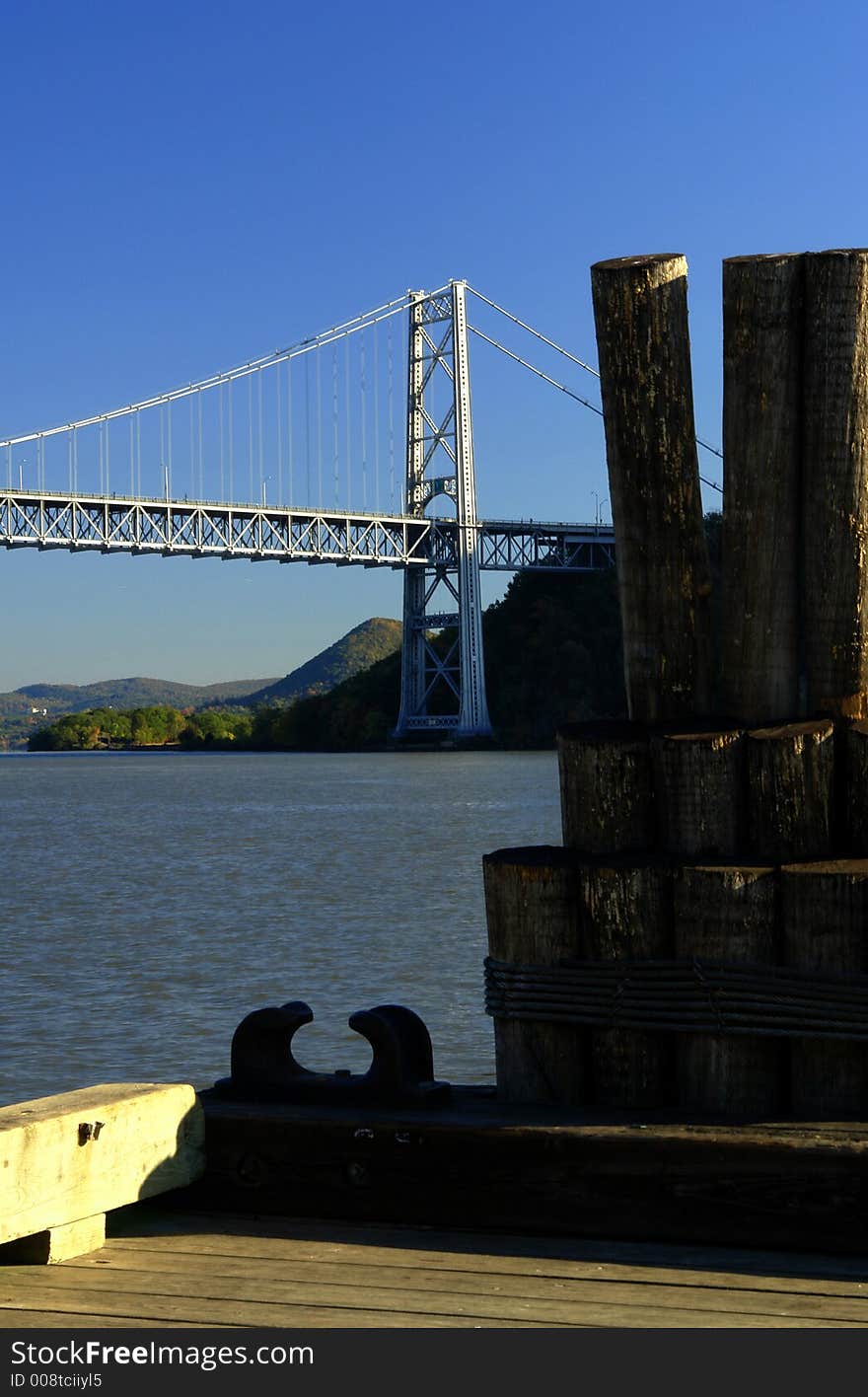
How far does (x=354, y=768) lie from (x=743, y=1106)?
7193 centimetres

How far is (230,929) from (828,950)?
45.4 ft

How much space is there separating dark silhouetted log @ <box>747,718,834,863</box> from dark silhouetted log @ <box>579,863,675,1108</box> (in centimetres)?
23

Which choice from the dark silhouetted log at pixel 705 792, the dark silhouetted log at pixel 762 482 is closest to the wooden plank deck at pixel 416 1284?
the dark silhouetted log at pixel 705 792

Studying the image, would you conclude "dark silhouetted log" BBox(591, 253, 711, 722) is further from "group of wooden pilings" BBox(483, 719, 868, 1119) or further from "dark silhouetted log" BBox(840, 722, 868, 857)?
"dark silhouetted log" BBox(840, 722, 868, 857)

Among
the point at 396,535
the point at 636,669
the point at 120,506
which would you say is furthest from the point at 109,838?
the point at 396,535

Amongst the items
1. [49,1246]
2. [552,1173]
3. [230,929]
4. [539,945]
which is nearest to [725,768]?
[539,945]

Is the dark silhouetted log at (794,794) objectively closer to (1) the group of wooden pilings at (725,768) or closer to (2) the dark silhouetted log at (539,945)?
(1) the group of wooden pilings at (725,768)

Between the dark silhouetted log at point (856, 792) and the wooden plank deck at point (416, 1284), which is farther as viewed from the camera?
the dark silhouetted log at point (856, 792)

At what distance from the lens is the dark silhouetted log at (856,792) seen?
10.6 feet

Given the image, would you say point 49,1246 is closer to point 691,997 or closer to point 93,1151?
Result: point 93,1151

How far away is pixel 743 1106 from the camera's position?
10.4ft

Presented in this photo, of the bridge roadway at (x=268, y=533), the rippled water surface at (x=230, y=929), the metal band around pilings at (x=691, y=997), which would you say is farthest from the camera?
the bridge roadway at (x=268, y=533)

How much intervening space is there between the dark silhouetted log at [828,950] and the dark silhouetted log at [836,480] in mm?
433
